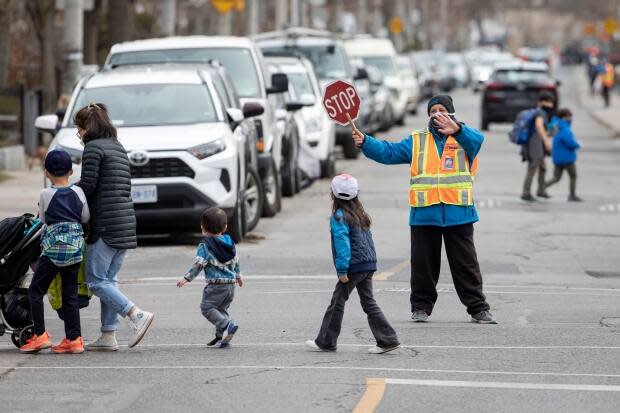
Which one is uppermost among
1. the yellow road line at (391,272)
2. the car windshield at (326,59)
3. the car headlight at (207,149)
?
the car windshield at (326,59)

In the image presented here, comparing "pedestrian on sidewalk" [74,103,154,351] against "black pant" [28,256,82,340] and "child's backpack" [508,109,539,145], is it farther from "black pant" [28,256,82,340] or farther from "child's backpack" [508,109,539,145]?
"child's backpack" [508,109,539,145]

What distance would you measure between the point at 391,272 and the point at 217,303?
16.0ft

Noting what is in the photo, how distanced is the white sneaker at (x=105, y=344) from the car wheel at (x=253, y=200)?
8083 millimetres

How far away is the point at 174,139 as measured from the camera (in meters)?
17.1

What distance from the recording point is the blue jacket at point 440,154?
11.9 m

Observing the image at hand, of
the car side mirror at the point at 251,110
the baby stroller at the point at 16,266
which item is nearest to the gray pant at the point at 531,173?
the car side mirror at the point at 251,110

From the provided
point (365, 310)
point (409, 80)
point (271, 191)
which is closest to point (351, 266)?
point (365, 310)

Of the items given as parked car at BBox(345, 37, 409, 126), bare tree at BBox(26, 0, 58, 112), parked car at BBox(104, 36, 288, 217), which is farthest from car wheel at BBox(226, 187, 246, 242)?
parked car at BBox(345, 37, 409, 126)

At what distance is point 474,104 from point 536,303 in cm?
4878

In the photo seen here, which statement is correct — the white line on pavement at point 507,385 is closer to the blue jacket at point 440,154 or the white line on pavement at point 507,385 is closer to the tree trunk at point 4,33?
the blue jacket at point 440,154

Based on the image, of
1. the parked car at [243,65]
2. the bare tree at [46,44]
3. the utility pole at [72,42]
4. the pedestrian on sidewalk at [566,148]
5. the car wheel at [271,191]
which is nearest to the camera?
the car wheel at [271,191]

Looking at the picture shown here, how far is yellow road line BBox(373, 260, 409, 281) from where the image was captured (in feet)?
49.4

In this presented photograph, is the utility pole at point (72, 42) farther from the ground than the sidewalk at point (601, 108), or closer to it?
farther from the ground

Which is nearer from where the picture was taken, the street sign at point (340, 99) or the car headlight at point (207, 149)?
the street sign at point (340, 99)
